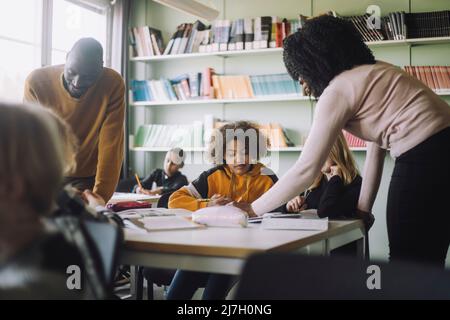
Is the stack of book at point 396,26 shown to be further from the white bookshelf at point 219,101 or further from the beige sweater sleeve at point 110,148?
the beige sweater sleeve at point 110,148

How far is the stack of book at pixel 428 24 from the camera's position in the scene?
470cm

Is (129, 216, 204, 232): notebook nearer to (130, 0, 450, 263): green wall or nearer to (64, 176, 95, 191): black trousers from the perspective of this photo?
(64, 176, 95, 191): black trousers

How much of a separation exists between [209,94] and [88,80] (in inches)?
133

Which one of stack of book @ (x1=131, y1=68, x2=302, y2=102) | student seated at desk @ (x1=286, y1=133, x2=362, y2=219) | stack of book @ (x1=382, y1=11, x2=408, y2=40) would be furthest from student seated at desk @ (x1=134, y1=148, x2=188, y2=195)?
student seated at desk @ (x1=286, y1=133, x2=362, y2=219)

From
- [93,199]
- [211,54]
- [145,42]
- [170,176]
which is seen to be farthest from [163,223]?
[145,42]

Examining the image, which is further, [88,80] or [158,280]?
[158,280]

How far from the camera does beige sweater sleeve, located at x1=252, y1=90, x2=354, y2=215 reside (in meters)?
1.85

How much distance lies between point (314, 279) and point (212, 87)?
459cm

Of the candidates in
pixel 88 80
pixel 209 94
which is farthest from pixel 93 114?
pixel 209 94

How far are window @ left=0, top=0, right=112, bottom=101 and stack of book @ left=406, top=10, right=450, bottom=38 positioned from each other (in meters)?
3.02

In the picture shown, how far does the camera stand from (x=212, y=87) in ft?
18.1

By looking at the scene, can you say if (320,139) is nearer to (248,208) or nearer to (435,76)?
(248,208)

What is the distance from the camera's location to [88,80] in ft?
7.13
